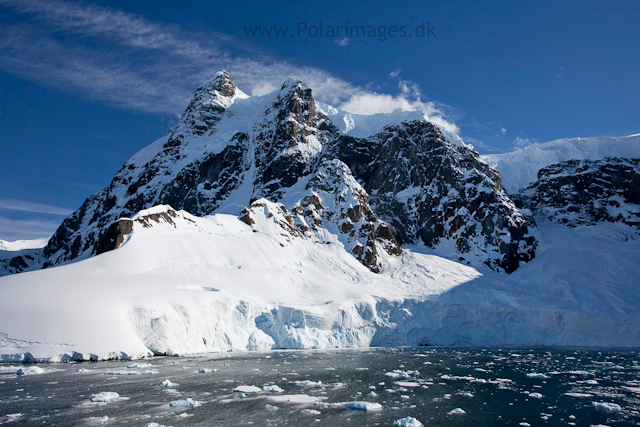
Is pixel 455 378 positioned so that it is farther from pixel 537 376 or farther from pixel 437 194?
pixel 437 194

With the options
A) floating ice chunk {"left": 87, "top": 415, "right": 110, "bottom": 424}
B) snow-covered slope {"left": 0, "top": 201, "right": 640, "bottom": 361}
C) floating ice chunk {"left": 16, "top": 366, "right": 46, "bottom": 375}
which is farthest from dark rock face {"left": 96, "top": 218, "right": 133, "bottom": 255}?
floating ice chunk {"left": 87, "top": 415, "right": 110, "bottom": 424}

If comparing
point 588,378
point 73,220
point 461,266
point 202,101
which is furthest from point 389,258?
point 73,220

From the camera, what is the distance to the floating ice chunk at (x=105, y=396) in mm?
19559

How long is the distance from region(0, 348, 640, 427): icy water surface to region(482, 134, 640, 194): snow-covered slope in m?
105

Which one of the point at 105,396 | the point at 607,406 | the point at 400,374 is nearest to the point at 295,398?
the point at 105,396

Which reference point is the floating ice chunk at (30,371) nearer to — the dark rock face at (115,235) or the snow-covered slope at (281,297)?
the snow-covered slope at (281,297)

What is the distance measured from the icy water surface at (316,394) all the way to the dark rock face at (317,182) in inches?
1753

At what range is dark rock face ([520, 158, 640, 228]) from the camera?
103 m

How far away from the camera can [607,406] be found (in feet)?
64.6

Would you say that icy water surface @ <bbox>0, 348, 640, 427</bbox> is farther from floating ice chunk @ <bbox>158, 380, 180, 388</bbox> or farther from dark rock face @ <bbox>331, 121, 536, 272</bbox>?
dark rock face @ <bbox>331, 121, 536, 272</bbox>

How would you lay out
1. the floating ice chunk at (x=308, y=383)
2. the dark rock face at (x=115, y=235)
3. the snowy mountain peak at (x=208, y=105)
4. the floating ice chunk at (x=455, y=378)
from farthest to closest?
the snowy mountain peak at (x=208, y=105), the dark rock face at (x=115, y=235), the floating ice chunk at (x=455, y=378), the floating ice chunk at (x=308, y=383)

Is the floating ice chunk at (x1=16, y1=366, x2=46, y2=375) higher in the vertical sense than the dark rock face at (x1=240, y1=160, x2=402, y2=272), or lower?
lower

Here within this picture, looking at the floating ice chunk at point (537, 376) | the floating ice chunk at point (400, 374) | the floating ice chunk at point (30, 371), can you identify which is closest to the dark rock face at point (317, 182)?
the floating ice chunk at point (30, 371)

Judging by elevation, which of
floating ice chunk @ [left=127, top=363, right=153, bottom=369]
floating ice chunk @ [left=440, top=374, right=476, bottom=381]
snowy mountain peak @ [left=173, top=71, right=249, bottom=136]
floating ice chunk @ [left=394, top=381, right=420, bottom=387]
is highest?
snowy mountain peak @ [left=173, top=71, right=249, bottom=136]
